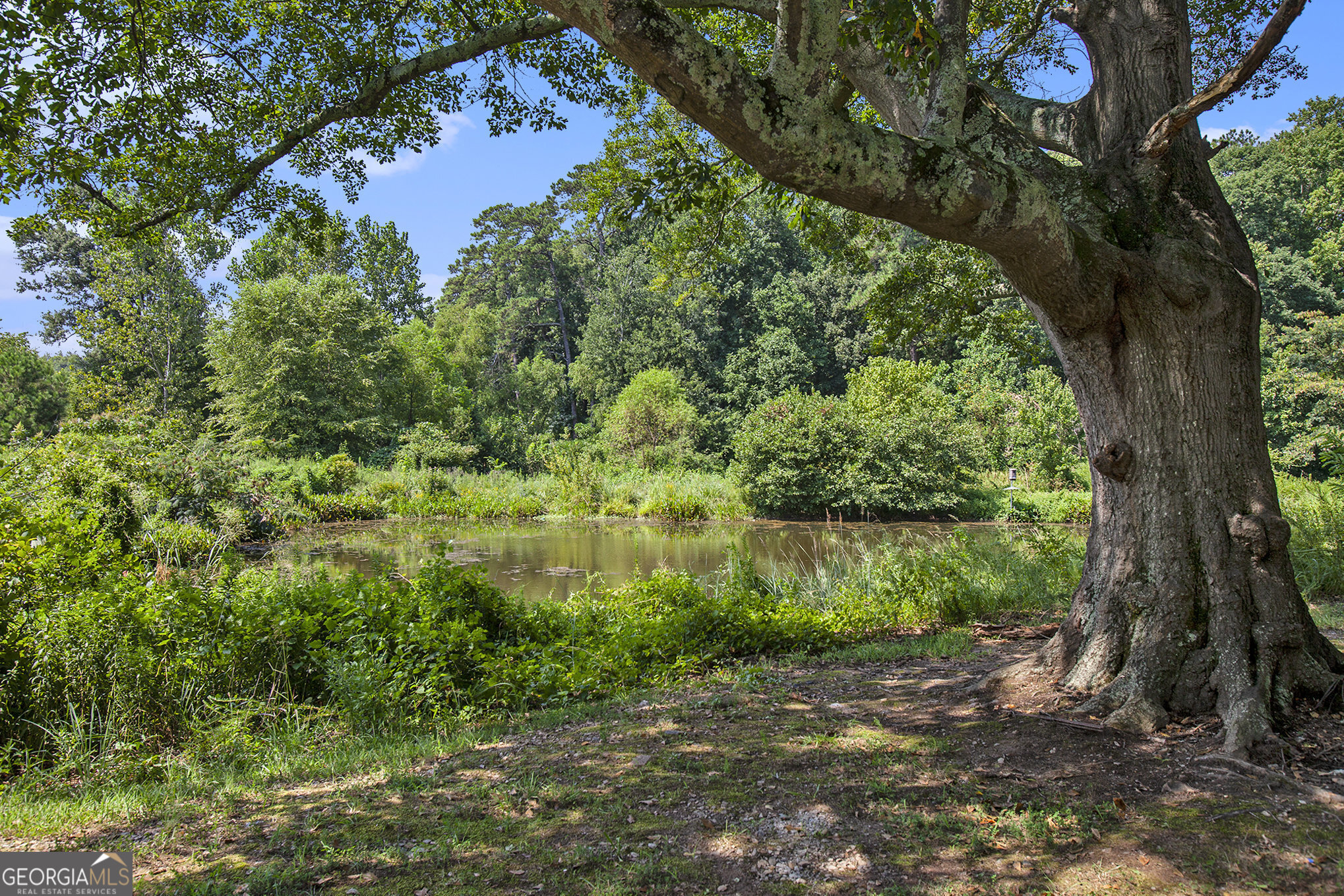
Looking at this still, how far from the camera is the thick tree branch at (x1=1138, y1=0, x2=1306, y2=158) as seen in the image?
2895mm

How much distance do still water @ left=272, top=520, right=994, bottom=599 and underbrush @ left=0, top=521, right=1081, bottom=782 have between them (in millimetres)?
3100

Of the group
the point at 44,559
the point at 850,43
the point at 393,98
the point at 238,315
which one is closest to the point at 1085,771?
the point at 850,43

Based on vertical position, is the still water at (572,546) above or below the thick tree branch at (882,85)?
below

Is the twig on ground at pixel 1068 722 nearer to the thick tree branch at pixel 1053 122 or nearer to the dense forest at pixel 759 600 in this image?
the dense forest at pixel 759 600

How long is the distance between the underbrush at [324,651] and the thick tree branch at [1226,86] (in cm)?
360

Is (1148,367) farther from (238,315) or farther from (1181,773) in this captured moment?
(238,315)

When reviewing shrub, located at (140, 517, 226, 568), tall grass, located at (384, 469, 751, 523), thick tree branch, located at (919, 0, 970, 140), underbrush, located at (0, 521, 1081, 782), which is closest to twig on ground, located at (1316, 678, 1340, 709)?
underbrush, located at (0, 521, 1081, 782)

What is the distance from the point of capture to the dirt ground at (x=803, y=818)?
2.12 metres

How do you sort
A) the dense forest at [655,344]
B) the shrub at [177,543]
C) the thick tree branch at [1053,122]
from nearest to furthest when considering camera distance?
the thick tree branch at [1053,122] < the shrub at [177,543] < the dense forest at [655,344]

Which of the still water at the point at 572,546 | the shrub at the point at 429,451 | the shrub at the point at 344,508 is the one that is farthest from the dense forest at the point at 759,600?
the shrub at the point at 429,451

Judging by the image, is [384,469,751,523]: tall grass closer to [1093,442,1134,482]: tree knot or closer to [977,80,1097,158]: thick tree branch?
[977,80,1097,158]: thick tree branch

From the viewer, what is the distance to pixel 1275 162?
1113 inches

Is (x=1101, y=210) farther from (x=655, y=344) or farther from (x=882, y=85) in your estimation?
(x=655, y=344)

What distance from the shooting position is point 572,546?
15.0m
